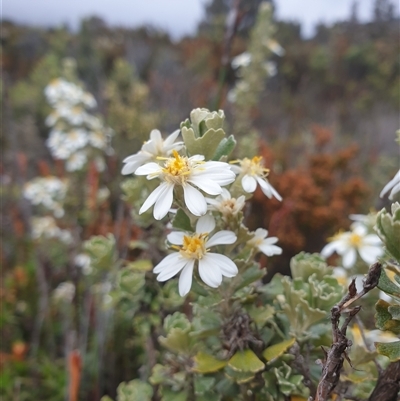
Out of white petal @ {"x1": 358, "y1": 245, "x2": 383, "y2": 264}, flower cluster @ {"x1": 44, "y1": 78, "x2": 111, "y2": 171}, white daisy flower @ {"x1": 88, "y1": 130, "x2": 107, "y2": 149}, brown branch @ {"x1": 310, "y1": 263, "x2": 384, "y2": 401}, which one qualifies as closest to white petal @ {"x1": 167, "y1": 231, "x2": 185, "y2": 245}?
brown branch @ {"x1": 310, "y1": 263, "x2": 384, "y2": 401}

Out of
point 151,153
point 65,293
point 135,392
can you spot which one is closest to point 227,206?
point 151,153

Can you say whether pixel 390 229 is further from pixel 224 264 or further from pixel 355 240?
pixel 355 240

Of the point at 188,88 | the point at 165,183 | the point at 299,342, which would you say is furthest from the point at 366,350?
the point at 188,88

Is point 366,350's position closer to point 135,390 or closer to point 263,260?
point 135,390

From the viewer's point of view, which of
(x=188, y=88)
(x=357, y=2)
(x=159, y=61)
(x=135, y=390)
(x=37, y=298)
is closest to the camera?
(x=135, y=390)

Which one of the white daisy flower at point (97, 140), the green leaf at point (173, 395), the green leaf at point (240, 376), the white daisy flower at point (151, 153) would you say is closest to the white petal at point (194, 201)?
the white daisy flower at point (151, 153)

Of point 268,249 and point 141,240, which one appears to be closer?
point 268,249
